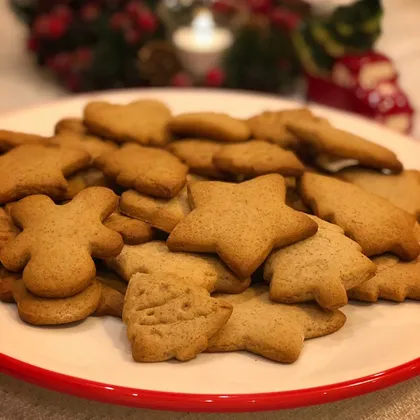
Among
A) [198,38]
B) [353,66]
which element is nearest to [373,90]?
[353,66]

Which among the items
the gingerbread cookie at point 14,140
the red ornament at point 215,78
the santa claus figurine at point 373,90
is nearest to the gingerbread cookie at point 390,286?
the gingerbread cookie at point 14,140

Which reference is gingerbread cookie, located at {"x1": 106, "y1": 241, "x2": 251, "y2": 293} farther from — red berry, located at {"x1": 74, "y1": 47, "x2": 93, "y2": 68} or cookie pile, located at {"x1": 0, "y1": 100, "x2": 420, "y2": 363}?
red berry, located at {"x1": 74, "y1": 47, "x2": 93, "y2": 68}

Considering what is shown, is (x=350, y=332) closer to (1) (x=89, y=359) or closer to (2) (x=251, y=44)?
(1) (x=89, y=359)

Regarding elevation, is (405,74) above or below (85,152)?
Result: below

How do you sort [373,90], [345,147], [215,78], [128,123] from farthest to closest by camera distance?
[215,78] → [373,90] → [128,123] → [345,147]

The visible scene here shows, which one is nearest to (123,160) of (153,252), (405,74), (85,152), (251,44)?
(85,152)

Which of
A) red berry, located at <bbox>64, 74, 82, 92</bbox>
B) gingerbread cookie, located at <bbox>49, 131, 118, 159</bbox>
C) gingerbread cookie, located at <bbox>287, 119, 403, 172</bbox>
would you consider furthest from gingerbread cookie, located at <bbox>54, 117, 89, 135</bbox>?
red berry, located at <bbox>64, 74, 82, 92</bbox>

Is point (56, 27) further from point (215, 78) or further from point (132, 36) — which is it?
point (215, 78)

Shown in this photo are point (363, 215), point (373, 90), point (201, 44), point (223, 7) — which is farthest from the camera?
point (223, 7)
